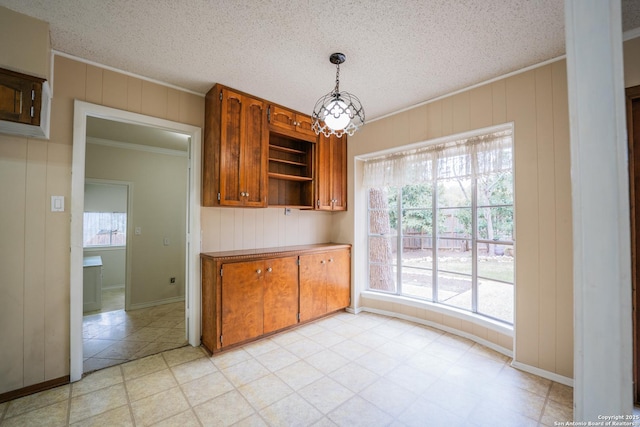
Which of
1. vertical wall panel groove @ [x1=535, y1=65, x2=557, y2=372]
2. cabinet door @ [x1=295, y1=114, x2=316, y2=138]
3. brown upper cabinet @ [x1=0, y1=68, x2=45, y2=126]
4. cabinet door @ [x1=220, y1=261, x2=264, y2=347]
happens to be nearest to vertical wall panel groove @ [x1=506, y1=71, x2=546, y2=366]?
vertical wall panel groove @ [x1=535, y1=65, x2=557, y2=372]

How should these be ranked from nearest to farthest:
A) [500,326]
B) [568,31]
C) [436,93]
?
[568,31]
[500,326]
[436,93]

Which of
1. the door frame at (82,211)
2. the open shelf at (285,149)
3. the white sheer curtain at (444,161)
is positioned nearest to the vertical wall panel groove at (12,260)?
the door frame at (82,211)

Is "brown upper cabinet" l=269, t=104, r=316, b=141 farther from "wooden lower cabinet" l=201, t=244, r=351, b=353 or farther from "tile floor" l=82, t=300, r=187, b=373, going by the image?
"tile floor" l=82, t=300, r=187, b=373

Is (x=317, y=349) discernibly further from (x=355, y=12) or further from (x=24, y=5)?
(x=24, y=5)

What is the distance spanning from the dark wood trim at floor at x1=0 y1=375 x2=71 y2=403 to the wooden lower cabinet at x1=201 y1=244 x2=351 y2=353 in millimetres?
1104

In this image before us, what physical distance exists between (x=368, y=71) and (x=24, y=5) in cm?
253

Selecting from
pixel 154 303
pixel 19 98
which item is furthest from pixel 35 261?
pixel 154 303

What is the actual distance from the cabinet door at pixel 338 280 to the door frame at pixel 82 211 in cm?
162

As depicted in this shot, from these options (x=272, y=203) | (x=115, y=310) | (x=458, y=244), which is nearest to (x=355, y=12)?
(x=272, y=203)

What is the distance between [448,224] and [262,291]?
92.5 inches

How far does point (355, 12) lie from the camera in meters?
1.81

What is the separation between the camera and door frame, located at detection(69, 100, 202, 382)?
90.7 inches

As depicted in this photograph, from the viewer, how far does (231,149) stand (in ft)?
9.37

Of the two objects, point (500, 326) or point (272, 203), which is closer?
point (500, 326)
